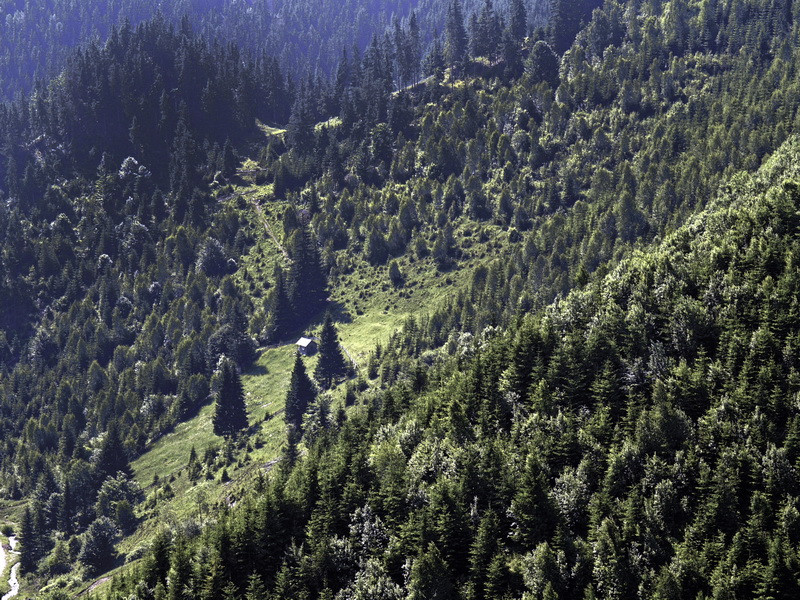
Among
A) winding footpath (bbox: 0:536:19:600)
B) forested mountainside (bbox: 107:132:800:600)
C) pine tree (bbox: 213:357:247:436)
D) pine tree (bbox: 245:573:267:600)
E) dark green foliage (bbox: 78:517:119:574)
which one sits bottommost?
winding footpath (bbox: 0:536:19:600)

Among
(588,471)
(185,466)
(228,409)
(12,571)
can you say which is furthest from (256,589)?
(228,409)

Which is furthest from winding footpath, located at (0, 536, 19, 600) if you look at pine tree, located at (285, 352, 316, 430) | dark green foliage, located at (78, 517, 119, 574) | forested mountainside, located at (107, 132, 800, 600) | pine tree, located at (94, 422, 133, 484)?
forested mountainside, located at (107, 132, 800, 600)

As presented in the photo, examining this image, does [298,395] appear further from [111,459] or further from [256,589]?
[256,589]

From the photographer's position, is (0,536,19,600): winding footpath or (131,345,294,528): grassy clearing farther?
(131,345,294,528): grassy clearing

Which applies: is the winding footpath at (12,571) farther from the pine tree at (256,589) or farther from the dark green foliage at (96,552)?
the pine tree at (256,589)

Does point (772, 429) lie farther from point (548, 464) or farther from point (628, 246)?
point (628, 246)

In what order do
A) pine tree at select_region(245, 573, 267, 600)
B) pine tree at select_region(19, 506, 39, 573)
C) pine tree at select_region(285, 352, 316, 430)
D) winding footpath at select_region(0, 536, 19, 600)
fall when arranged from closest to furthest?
pine tree at select_region(245, 573, 267, 600)
winding footpath at select_region(0, 536, 19, 600)
pine tree at select_region(19, 506, 39, 573)
pine tree at select_region(285, 352, 316, 430)

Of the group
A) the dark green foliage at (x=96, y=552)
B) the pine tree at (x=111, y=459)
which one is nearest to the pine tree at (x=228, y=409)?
the pine tree at (x=111, y=459)

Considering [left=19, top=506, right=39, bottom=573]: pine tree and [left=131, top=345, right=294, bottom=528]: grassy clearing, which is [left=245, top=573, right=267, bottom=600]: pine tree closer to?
[left=131, top=345, right=294, bottom=528]: grassy clearing
